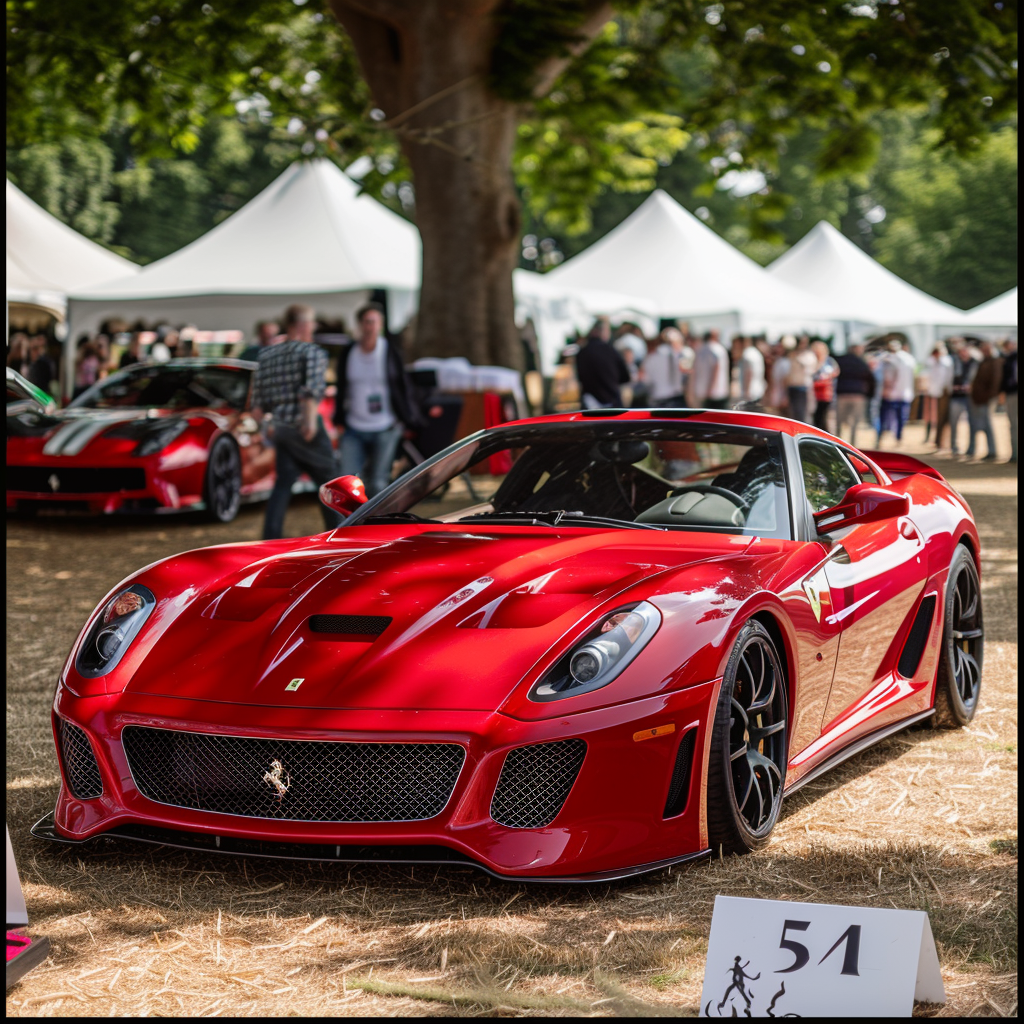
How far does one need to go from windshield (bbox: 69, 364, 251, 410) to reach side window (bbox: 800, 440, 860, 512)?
843cm

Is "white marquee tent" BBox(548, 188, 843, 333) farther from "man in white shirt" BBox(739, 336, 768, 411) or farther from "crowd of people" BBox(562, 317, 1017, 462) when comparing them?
"man in white shirt" BBox(739, 336, 768, 411)

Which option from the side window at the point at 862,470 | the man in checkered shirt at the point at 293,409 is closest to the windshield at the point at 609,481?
the side window at the point at 862,470

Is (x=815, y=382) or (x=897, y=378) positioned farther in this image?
(x=897, y=378)

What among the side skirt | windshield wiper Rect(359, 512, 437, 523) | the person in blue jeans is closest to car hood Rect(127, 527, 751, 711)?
windshield wiper Rect(359, 512, 437, 523)

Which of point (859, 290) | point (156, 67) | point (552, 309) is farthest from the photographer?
point (859, 290)

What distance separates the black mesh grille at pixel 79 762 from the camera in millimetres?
3705

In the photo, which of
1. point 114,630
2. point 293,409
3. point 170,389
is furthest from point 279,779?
point 170,389

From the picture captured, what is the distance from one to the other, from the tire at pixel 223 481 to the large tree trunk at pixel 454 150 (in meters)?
3.57

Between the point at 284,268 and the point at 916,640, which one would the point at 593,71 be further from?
the point at 916,640

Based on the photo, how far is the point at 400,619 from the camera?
371 cm

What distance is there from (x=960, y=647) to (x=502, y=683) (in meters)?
2.65

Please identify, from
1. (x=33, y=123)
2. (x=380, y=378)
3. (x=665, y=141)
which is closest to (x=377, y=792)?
(x=380, y=378)

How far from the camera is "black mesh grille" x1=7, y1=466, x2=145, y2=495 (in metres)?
11.6

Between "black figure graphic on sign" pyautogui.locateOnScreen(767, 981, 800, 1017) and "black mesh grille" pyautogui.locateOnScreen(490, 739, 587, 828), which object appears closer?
"black figure graphic on sign" pyautogui.locateOnScreen(767, 981, 800, 1017)
